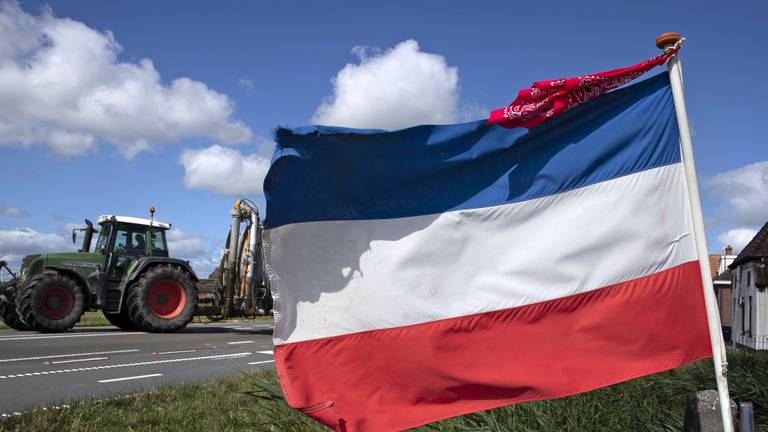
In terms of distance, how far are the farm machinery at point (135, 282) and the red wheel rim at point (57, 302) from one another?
2 cm

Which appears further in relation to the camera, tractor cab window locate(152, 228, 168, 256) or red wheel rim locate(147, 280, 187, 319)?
tractor cab window locate(152, 228, 168, 256)

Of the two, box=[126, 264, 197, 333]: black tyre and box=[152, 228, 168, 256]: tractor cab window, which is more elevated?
box=[152, 228, 168, 256]: tractor cab window

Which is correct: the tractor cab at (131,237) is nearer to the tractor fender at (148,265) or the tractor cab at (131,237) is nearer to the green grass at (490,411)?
the tractor fender at (148,265)

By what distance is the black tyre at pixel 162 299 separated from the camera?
15797 millimetres

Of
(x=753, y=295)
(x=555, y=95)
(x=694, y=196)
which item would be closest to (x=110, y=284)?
(x=555, y=95)

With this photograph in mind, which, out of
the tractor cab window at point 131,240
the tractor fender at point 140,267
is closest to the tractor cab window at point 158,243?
the tractor cab window at point 131,240

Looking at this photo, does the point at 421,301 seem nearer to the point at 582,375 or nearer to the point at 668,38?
the point at 582,375

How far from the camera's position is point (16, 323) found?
16672 millimetres

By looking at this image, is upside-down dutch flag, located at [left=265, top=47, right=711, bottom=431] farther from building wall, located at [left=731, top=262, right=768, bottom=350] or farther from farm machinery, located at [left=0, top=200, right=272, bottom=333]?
building wall, located at [left=731, top=262, right=768, bottom=350]

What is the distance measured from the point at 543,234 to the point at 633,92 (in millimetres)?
829

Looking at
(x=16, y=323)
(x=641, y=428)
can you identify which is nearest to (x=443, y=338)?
(x=641, y=428)

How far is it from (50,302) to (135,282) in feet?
6.04

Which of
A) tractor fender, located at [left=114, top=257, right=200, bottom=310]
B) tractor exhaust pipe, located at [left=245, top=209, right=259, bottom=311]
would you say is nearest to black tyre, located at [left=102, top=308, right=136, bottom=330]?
tractor fender, located at [left=114, top=257, right=200, bottom=310]

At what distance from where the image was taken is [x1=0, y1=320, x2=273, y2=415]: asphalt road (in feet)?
25.6
